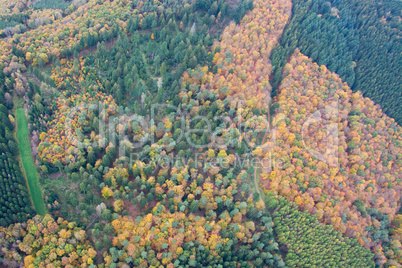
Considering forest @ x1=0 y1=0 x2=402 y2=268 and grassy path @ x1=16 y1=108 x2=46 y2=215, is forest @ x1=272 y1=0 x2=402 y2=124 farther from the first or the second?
grassy path @ x1=16 y1=108 x2=46 y2=215

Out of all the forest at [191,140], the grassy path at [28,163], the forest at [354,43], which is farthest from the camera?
the forest at [354,43]

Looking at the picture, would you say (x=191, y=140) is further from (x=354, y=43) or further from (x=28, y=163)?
(x=354, y=43)

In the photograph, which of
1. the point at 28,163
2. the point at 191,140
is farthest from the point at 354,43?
the point at 28,163

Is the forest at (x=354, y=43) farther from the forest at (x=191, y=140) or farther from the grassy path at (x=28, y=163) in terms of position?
the grassy path at (x=28, y=163)

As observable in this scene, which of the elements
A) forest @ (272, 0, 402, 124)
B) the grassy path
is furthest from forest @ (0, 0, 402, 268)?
forest @ (272, 0, 402, 124)

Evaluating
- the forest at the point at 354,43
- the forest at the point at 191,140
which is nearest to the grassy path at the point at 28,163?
the forest at the point at 191,140

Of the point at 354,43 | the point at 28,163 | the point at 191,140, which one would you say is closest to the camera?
the point at 28,163
